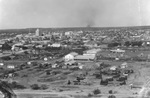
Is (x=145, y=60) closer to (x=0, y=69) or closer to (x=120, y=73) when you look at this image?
(x=120, y=73)

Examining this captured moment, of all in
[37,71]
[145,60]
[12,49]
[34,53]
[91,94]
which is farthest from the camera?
[12,49]

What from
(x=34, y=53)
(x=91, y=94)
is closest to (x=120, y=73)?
(x=91, y=94)

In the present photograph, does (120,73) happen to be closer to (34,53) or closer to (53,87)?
(53,87)

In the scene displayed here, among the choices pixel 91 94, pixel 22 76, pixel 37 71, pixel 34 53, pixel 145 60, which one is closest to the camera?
pixel 91 94

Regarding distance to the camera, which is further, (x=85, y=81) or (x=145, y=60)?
(x=145, y=60)

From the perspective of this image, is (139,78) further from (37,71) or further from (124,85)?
(37,71)

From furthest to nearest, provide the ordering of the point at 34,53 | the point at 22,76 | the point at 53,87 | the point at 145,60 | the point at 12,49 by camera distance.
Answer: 1. the point at 12,49
2. the point at 34,53
3. the point at 145,60
4. the point at 22,76
5. the point at 53,87

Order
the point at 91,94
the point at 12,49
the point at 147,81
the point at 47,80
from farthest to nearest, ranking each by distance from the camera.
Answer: the point at 12,49, the point at 47,80, the point at 147,81, the point at 91,94

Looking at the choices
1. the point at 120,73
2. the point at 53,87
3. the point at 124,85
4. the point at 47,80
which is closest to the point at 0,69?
the point at 47,80

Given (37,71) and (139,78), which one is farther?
(37,71)
